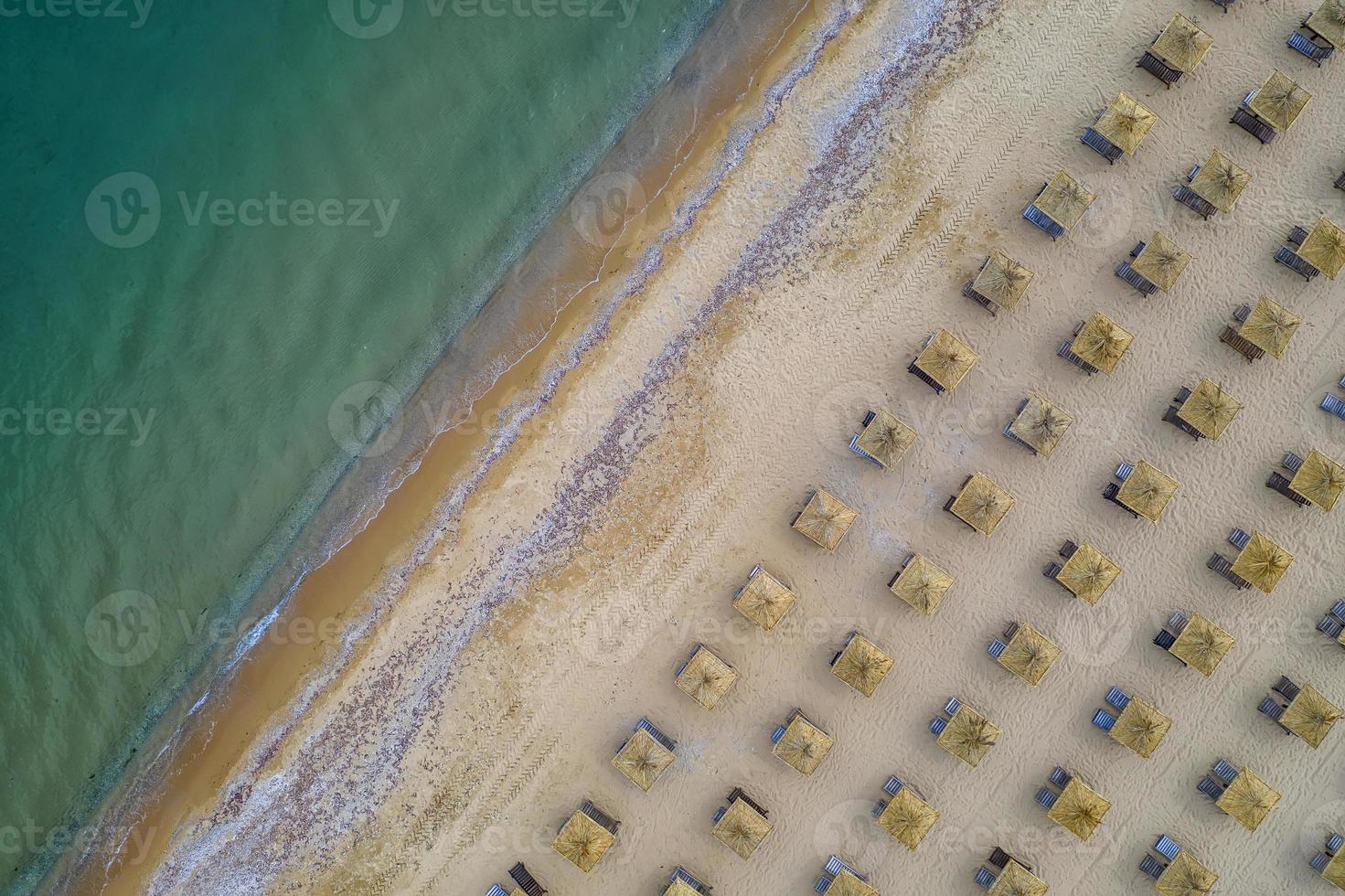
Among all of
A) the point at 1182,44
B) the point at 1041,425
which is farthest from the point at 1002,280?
the point at 1182,44

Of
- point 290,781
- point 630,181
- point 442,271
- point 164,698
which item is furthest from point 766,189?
point 164,698

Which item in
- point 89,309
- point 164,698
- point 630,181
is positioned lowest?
point 164,698

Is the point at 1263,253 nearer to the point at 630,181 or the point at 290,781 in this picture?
the point at 630,181

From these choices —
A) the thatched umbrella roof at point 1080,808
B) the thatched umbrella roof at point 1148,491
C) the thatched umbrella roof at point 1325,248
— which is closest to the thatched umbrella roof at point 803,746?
the thatched umbrella roof at point 1080,808

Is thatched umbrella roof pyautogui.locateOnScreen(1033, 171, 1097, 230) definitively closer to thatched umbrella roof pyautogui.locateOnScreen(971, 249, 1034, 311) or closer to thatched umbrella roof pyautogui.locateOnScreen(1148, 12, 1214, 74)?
thatched umbrella roof pyautogui.locateOnScreen(971, 249, 1034, 311)

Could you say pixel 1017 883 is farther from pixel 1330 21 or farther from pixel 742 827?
pixel 1330 21

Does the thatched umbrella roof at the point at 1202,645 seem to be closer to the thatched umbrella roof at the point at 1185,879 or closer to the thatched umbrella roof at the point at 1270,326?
the thatched umbrella roof at the point at 1185,879

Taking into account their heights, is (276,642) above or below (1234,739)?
below
